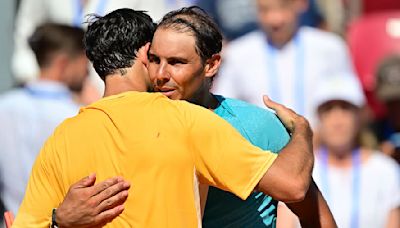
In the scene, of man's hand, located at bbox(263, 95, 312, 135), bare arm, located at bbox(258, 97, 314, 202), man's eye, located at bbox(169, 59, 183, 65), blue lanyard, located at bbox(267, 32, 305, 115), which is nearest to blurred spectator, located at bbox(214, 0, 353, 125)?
blue lanyard, located at bbox(267, 32, 305, 115)

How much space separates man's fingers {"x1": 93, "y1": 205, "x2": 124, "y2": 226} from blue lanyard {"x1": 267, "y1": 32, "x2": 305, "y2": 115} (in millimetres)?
3888

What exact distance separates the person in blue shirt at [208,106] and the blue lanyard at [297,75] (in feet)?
10.1

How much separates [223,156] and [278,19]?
4151 millimetres

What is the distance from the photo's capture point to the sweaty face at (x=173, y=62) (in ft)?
15.8

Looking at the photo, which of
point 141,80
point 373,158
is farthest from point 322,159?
point 141,80

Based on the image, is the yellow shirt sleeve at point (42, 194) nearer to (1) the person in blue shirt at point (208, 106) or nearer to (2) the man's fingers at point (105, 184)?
(1) the person in blue shirt at point (208, 106)

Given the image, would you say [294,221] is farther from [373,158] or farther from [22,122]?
[22,122]

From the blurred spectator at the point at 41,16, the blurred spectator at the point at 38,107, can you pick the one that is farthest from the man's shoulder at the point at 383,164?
the blurred spectator at the point at 38,107

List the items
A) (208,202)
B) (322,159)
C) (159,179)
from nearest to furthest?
1. (159,179)
2. (208,202)
3. (322,159)

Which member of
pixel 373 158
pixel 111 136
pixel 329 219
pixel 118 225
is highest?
pixel 111 136

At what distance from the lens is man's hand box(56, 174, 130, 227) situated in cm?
446

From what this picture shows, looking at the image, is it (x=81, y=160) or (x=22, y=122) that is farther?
(x=22, y=122)

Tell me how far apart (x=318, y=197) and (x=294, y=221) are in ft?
5.69

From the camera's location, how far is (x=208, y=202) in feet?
16.7
